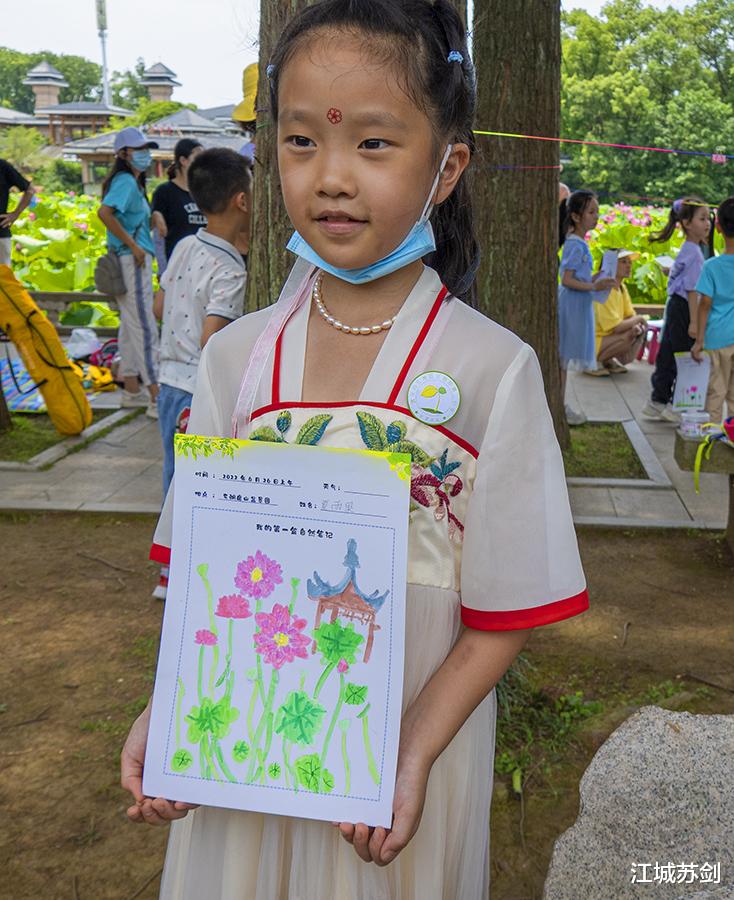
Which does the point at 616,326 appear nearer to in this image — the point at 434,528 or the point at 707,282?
the point at 707,282

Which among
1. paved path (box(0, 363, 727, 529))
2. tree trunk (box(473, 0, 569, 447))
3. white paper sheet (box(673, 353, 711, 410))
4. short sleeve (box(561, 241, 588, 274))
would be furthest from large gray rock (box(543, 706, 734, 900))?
short sleeve (box(561, 241, 588, 274))

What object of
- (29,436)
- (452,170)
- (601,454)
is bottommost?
(601,454)

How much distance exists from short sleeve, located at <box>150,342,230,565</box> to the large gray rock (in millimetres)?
1356

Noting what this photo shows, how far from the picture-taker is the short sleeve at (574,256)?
23.2 ft

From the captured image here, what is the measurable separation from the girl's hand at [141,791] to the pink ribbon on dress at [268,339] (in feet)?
1.39

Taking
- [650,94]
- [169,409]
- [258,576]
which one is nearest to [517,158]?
[169,409]

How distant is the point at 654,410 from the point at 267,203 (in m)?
5.08

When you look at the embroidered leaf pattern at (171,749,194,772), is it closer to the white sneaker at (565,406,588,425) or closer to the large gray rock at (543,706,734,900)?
the large gray rock at (543,706,734,900)

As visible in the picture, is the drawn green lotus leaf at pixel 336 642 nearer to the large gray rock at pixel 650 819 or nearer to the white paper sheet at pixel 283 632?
the white paper sheet at pixel 283 632

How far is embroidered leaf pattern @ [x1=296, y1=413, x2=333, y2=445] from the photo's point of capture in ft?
4.25

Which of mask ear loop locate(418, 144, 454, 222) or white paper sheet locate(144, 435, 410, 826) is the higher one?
mask ear loop locate(418, 144, 454, 222)

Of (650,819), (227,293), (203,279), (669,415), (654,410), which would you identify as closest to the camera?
(650,819)

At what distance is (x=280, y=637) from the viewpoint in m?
1.24

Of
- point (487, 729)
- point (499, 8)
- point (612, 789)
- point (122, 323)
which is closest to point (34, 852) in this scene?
point (612, 789)
